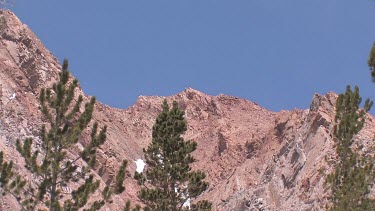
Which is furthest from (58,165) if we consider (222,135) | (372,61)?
(222,135)

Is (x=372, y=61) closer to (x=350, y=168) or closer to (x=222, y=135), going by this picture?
(x=350, y=168)

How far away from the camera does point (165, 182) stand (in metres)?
37.6

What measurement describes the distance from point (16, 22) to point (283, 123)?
35.0m

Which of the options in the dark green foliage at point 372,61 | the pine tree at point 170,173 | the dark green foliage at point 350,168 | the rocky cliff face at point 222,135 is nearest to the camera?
the dark green foliage at point 372,61

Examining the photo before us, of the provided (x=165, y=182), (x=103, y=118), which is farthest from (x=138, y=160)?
(x=165, y=182)

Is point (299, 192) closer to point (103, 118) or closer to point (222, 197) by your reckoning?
point (222, 197)

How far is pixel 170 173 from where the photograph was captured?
37.5 metres

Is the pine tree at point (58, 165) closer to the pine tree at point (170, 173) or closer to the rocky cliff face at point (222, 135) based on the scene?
the pine tree at point (170, 173)

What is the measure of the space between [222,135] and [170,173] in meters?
66.7

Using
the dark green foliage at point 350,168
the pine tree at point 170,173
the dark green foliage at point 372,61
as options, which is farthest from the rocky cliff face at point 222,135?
the dark green foliage at point 372,61

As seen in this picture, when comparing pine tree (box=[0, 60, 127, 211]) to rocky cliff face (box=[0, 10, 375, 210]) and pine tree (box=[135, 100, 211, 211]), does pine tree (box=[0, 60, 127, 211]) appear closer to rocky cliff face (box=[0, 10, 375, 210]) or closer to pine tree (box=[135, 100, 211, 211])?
pine tree (box=[135, 100, 211, 211])

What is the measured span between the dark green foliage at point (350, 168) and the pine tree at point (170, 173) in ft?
23.3

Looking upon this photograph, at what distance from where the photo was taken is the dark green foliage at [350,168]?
108ft

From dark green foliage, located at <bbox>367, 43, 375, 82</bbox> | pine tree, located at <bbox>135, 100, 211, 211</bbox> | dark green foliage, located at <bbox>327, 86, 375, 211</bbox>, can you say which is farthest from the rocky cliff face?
dark green foliage, located at <bbox>367, 43, 375, 82</bbox>
